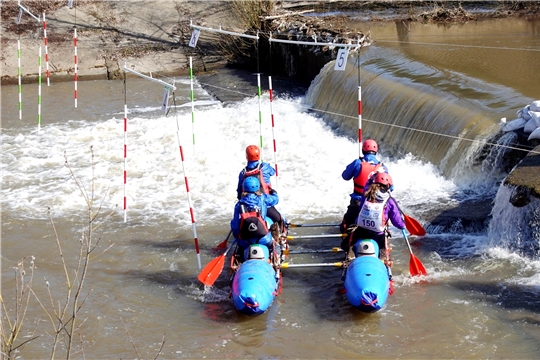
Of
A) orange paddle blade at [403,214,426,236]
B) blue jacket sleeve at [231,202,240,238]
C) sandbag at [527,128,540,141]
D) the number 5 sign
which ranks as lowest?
orange paddle blade at [403,214,426,236]

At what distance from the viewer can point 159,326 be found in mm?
6441

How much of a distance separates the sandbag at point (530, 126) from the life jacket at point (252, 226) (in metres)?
3.74

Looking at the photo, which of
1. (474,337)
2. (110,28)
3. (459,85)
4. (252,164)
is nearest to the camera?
(474,337)

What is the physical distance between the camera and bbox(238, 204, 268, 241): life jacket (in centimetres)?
671

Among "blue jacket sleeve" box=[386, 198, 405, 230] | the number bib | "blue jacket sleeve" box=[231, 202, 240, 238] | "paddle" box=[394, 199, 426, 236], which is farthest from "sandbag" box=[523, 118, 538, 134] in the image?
"blue jacket sleeve" box=[231, 202, 240, 238]

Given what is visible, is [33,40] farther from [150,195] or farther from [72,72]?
[150,195]

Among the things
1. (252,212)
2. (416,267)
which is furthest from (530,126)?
(252,212)

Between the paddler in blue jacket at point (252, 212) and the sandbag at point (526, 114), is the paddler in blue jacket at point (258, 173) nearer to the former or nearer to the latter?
the paddler in blue jacket at point (252, 212)

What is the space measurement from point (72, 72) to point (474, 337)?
52.3 feet

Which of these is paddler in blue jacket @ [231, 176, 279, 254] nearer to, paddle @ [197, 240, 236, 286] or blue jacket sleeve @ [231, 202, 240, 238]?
blue jacket sleeve @ [231, 202, 240, 238]

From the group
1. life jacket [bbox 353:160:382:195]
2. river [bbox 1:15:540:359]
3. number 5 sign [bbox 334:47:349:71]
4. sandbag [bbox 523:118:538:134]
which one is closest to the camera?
river [bbox 1:15:540:359]

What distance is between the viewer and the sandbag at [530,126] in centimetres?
846

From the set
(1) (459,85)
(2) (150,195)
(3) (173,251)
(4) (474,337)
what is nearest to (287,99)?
(1) (459,85)

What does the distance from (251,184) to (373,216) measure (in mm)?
1214
